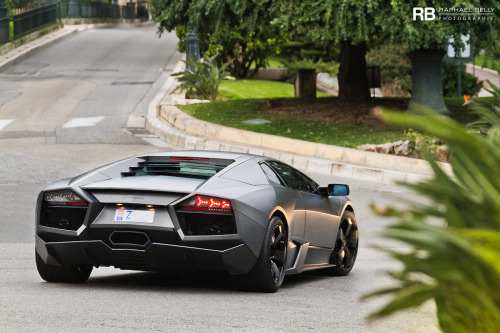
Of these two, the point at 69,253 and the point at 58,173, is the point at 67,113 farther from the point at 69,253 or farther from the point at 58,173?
the point at 69,253

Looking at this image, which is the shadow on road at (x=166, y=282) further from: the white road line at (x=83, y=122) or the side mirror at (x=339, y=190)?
the white road line at (x=83, y=122)

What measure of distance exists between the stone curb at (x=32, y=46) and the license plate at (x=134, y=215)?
1128 inches

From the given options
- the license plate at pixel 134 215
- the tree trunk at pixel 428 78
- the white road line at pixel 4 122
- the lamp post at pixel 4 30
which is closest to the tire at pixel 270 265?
the license plate at pixel 134 215

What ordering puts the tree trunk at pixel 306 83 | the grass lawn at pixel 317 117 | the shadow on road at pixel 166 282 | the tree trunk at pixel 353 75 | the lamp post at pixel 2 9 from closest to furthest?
the shadow on road at pixel 166 282, the grass lawn at pixel 317 117, the tree trunk at pixel 353 75, the tree trunk at pixel 306 83, the lamp post at pixel 2 9

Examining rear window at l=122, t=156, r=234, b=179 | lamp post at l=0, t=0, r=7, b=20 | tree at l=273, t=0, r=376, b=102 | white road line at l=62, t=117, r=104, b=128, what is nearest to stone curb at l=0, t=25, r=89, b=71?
lamp post at l=0, t=0, r=7, b=20

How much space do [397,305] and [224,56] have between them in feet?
112

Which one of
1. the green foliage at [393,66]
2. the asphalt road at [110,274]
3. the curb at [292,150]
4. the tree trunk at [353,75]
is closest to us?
the asphalt road at [110,274]

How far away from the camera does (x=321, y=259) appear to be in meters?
10.1

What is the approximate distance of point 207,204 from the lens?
806 cm

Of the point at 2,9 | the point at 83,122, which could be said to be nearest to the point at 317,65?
the point at 2,9

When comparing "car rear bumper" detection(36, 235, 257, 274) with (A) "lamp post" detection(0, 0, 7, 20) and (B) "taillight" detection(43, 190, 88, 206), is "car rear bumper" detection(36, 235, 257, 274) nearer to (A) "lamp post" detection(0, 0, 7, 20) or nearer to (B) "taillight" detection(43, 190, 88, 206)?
(B) "taillight" detection(43, 190, 88, 206)

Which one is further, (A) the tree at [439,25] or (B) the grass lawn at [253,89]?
(B) the grass lawn at [253,89]

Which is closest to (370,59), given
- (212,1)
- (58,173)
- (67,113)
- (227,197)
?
(67,113)

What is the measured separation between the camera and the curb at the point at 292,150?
→ 1828cm
